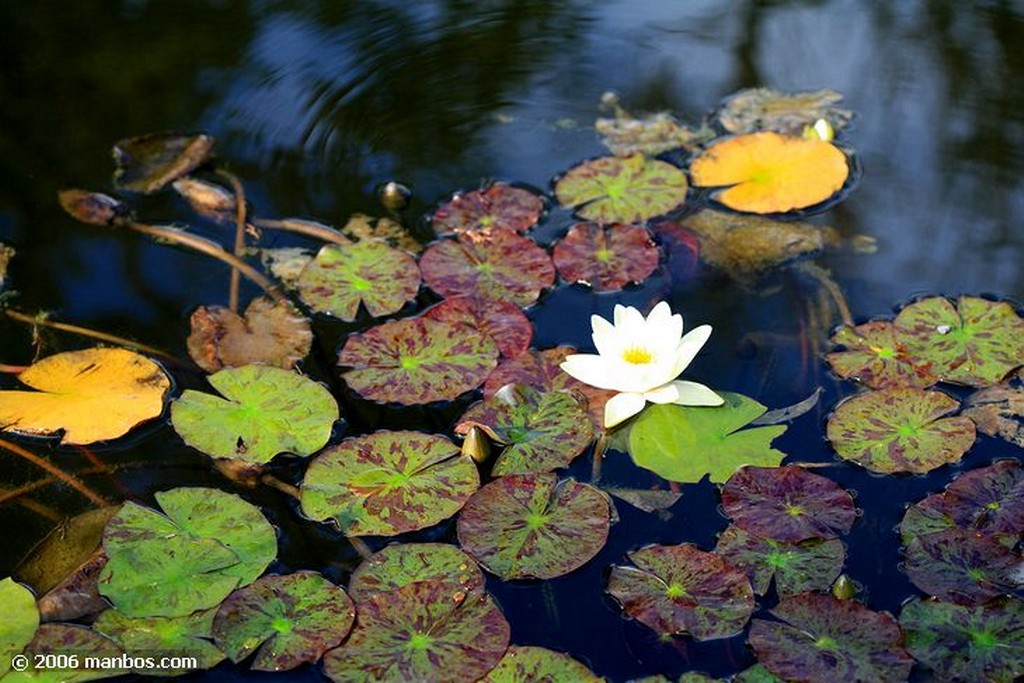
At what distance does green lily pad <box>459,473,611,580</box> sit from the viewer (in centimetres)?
200

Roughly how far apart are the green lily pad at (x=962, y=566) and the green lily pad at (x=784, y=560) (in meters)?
0.14

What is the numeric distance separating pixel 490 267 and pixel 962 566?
128cm

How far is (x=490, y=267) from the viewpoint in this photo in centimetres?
271

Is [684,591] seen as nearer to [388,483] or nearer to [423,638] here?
[423,638]

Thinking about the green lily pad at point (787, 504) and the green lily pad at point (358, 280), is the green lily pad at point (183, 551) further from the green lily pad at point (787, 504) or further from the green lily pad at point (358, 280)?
the green lily pad at point (787, 504)

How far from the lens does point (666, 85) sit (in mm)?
3414

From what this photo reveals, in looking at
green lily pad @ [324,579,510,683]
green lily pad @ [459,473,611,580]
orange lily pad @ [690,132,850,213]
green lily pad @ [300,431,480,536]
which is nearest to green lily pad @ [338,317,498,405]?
green lily pad @ [300,431,480,536]

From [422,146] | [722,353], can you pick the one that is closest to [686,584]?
[722,353]

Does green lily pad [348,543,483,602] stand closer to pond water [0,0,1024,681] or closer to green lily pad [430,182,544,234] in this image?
pond water [0,0,1024,681]

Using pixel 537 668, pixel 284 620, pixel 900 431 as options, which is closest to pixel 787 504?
pixel 900 431

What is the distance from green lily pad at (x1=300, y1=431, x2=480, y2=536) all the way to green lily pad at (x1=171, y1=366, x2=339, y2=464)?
0.25ft

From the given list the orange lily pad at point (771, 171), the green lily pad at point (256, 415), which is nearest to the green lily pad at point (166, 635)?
the green lily pad at point (256, 415)

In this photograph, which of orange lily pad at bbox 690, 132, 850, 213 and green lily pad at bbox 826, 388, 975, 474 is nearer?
green lily pad at bbox 826, 388, 975, 474

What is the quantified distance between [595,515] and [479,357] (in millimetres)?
522
